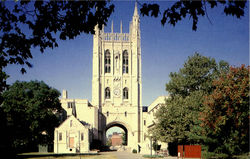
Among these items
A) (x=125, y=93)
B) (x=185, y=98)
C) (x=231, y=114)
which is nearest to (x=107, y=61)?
(x=125, y=93)

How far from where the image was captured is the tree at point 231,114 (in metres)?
23.8

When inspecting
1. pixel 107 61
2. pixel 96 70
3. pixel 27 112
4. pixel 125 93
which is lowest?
pixel 27 112

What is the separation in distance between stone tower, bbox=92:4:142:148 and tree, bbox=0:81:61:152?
20.3 m

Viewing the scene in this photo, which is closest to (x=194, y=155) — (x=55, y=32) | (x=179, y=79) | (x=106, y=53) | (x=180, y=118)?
(x=180, y=118)

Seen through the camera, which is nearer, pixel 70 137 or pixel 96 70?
pixel 70 137

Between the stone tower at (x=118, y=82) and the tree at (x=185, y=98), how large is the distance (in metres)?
28.7

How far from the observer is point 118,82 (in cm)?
7356

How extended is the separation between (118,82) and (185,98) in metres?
34.0

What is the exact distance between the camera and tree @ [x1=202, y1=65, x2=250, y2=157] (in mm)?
23766

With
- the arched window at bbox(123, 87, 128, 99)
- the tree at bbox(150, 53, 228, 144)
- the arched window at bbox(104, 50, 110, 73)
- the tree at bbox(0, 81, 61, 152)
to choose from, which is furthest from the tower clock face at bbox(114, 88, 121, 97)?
the tree at bbox(150, 53, 228, 144)

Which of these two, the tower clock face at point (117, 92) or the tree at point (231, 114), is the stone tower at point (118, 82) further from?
the tree at point (231, 114)

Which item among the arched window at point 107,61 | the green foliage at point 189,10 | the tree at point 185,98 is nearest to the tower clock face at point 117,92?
the arched window at point 107,61

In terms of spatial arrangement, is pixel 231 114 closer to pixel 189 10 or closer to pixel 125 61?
pixel 189 10

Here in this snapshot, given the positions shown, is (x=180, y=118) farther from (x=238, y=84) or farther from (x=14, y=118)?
(x=14, y=118)
